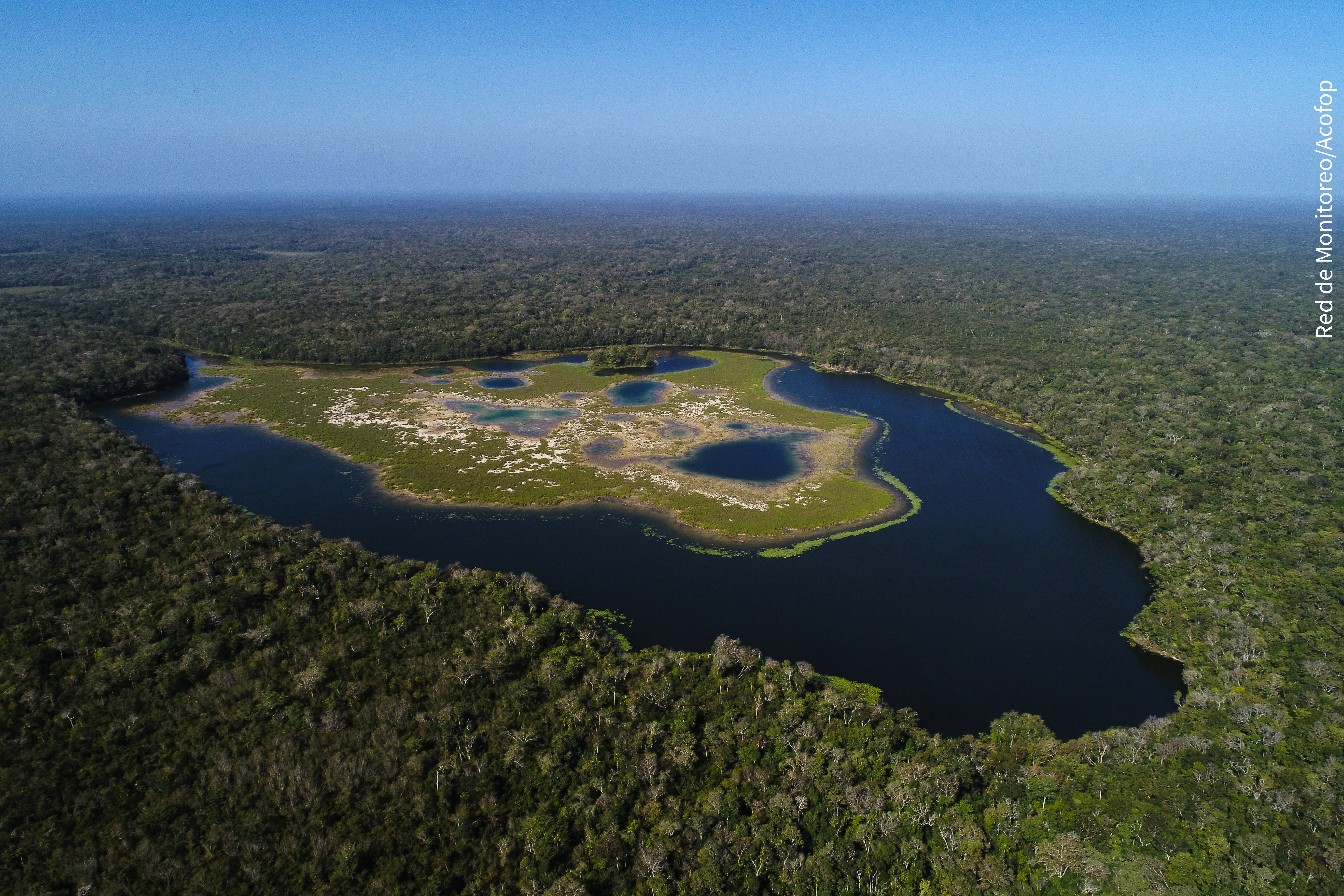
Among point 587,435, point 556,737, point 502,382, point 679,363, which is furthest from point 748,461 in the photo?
point 679,363

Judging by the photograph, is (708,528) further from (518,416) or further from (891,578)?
(518,416)

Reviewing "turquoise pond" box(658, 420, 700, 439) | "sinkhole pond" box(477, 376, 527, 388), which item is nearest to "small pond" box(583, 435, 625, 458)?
"turquoise pond" box(658, 420, 700, 439)

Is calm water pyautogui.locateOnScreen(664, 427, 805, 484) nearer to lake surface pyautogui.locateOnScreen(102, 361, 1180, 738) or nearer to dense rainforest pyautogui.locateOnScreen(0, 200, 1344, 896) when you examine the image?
lake surface pyautogui.locateOnScreen(102, 361, 1180, 738)

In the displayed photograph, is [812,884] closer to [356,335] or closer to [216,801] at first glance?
[216,801]

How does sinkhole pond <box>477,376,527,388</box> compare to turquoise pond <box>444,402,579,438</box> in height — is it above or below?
above

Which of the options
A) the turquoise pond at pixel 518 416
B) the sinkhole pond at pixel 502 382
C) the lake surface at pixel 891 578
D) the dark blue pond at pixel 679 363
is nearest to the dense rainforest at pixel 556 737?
the lake surface at pixel 891 578

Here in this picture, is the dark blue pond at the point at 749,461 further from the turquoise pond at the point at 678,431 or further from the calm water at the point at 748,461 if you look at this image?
the turquoise pond at the point at 678,431
